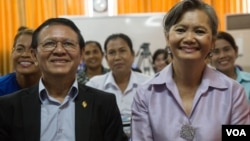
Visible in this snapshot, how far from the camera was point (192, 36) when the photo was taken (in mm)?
1431

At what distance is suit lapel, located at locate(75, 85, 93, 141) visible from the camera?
1.49 metres

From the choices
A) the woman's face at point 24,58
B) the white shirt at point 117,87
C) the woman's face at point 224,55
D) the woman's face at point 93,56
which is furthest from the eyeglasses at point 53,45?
the woman's face at point 93,56

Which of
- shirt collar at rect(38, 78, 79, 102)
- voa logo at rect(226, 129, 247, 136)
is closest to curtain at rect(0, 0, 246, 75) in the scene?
shirt collar at rect(38, 78, 79, 102)

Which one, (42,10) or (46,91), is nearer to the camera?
(46,91)

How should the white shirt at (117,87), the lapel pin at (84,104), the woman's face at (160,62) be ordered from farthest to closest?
the woman's face at (160,62) → the white shirt at (117,87) → the lapel pin at (84,104)

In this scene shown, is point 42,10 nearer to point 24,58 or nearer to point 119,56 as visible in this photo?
point 119,56

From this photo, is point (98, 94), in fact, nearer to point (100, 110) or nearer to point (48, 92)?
point (100, 110)

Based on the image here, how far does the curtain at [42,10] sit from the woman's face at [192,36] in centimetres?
318

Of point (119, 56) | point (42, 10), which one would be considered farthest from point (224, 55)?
point (42, 10)

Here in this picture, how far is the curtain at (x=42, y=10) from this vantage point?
4492 mm

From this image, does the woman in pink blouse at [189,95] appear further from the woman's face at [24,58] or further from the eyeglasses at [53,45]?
the woman's face at [24,58]

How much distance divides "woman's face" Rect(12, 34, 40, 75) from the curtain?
2385 millimetres

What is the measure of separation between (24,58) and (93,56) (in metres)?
1.38

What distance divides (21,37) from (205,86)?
48.5 inches
